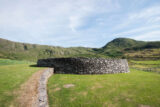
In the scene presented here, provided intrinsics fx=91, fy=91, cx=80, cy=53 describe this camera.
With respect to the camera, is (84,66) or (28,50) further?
(28,50)

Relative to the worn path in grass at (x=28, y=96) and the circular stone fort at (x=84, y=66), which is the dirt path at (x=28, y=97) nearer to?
the worn path in grass at (x=28, y=96)

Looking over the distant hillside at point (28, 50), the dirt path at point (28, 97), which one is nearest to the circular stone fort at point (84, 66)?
the dirt path at point (28, 97)

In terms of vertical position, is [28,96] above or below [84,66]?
below

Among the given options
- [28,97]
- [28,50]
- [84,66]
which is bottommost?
[28,97]

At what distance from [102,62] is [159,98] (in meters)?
9.95

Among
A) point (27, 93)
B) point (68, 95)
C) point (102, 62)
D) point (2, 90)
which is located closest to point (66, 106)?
point (68, 95)

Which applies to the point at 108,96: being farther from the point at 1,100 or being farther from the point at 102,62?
the point at 102,62

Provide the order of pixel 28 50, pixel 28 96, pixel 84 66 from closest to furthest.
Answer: pixel 28 96 → pixel 84 66 → pixel 28 50

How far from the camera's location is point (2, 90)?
23.8ft

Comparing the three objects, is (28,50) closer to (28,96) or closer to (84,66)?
(84,66)

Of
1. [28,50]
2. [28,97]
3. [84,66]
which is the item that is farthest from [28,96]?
[28,50]

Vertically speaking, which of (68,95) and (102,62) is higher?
(102,62)

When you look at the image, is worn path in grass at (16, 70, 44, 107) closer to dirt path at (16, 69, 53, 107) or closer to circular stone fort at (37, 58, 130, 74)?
dirt path at (16, 69, 53, 107)

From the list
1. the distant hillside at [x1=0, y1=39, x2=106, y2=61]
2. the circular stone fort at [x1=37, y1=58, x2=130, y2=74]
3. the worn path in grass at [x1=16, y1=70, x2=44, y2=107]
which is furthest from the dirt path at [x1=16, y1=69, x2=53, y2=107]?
the distant hillside at [x1=0, y1=39, x2=106, y2=61]
